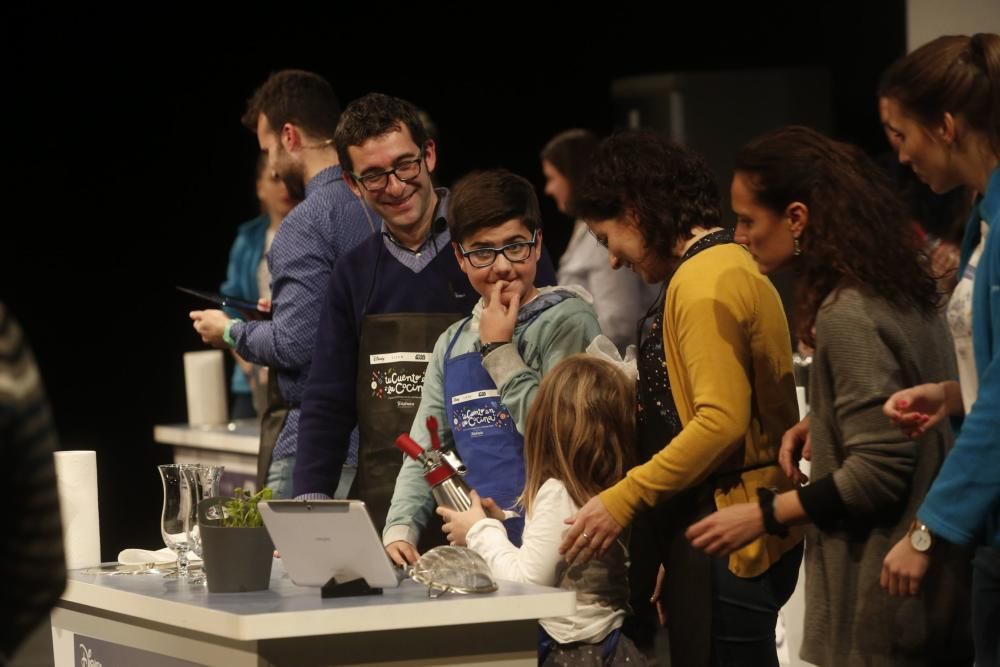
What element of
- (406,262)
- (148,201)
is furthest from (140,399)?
(406,262)

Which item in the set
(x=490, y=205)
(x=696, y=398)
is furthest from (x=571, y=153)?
(x=696, y=398)

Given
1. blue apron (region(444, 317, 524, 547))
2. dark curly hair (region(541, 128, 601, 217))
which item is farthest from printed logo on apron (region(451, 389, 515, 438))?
dark curly hair (region(541, 128, 601, 217))

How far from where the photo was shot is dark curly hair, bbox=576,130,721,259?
95.0 inches

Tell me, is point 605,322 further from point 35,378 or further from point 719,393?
point 35,378

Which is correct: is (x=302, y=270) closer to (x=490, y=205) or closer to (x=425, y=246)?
(x=425, y=246)

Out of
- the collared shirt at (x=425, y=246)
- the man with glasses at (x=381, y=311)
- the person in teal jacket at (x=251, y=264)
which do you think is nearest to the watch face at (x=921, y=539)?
the man with glasses at (x=381, y=311)

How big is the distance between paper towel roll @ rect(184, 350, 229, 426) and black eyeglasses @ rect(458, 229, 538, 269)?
2.79 metres

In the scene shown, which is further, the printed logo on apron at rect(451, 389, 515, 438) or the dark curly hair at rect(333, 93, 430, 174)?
the dark curly hair at rect(333, 93, 430, 174)

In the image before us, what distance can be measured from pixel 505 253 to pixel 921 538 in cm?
98

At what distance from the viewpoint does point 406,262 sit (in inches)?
120

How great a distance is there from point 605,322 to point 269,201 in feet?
4.55

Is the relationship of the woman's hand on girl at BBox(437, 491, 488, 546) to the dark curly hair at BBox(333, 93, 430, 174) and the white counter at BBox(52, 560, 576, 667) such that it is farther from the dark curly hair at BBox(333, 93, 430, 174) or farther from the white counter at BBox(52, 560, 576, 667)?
the dark curly hair at BBox(333, 93, 430, 174)

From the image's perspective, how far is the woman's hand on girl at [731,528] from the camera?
7.37ft

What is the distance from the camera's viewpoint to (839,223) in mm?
2201
